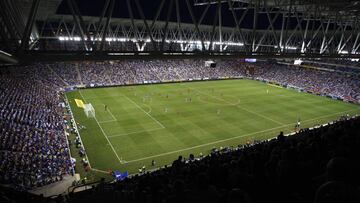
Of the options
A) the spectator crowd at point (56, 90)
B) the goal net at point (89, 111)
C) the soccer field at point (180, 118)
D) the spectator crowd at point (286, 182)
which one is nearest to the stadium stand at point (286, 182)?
the spectator crowd at point (286, 182)

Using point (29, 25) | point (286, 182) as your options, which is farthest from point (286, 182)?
point (29, 25)

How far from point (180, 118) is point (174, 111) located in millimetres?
3113

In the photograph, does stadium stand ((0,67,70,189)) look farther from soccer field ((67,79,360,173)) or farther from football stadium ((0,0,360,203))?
soccer field ((67,79,360,173))

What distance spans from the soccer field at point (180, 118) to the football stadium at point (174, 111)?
196 mm

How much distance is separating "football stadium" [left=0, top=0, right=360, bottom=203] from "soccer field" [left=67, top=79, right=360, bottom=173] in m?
0.20

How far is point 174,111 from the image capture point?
38125mm

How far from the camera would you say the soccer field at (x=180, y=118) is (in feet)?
85.4

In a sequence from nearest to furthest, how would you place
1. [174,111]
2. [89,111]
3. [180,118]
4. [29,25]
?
1. [29,25]
2. [89,111]
3. [180,118]
4. [174,111]

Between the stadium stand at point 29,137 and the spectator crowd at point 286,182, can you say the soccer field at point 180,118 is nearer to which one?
A: the stadium stand at point 29,137

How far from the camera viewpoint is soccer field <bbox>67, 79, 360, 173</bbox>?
1025 inches

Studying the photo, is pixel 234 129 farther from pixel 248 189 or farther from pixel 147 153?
pixel 248 189

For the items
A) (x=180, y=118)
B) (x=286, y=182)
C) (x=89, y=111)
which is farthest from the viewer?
(x=180, y=118)

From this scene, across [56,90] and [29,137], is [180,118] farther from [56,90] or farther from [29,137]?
[56,90]

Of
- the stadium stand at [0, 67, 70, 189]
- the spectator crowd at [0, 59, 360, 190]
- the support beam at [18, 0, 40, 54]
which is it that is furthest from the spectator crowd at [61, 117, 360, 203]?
the stadium stand at [0, 67, 70, 189]
